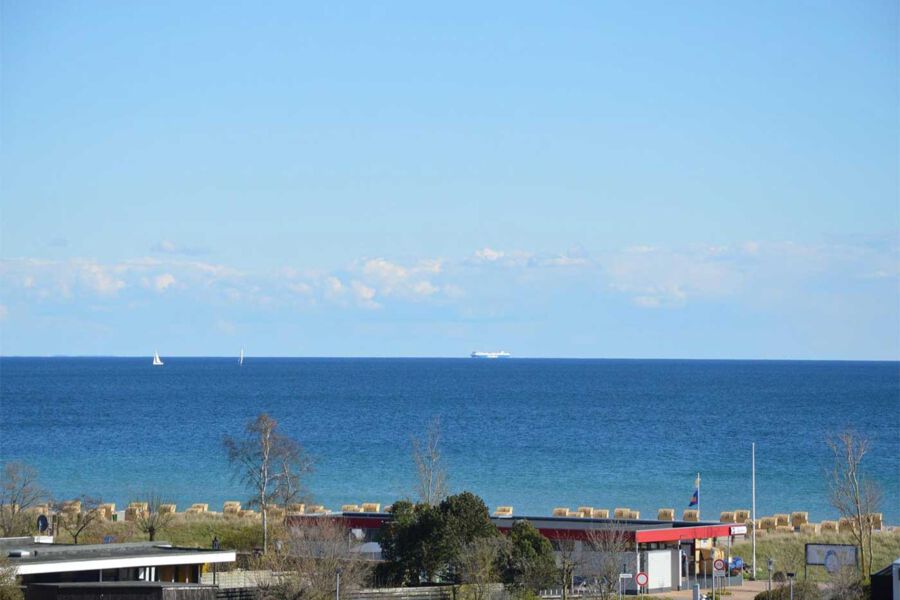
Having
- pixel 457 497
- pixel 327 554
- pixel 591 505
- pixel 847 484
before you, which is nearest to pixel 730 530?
pixel 847 484

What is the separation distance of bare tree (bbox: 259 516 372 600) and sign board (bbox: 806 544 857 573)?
16901 mm

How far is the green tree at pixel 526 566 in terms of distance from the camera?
145 ft

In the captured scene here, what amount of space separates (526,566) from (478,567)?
6.12 ft

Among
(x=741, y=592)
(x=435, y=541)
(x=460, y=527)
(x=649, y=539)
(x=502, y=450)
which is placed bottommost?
(x=741, y=592)

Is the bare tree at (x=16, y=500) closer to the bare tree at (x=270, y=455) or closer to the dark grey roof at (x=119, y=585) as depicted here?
the bare tree at (x=270, y=455)

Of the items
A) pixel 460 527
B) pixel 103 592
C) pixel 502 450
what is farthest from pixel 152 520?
pixel 502 450

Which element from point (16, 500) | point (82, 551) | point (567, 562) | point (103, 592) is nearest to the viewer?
point (103, 592)

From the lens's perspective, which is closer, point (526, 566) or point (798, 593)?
point (526, 566)

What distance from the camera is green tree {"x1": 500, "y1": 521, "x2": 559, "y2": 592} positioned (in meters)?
44.3

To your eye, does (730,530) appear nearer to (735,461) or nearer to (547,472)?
(547,472)

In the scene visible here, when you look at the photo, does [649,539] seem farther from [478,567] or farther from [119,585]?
[119,585]

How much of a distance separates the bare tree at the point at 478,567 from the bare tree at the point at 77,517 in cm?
1973

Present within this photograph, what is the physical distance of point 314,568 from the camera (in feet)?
134

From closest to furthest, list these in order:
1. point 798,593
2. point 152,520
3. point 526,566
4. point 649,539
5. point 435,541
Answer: point 526,566 < point 435,541 < point 798,593 < point 649,539 < point 152,520
